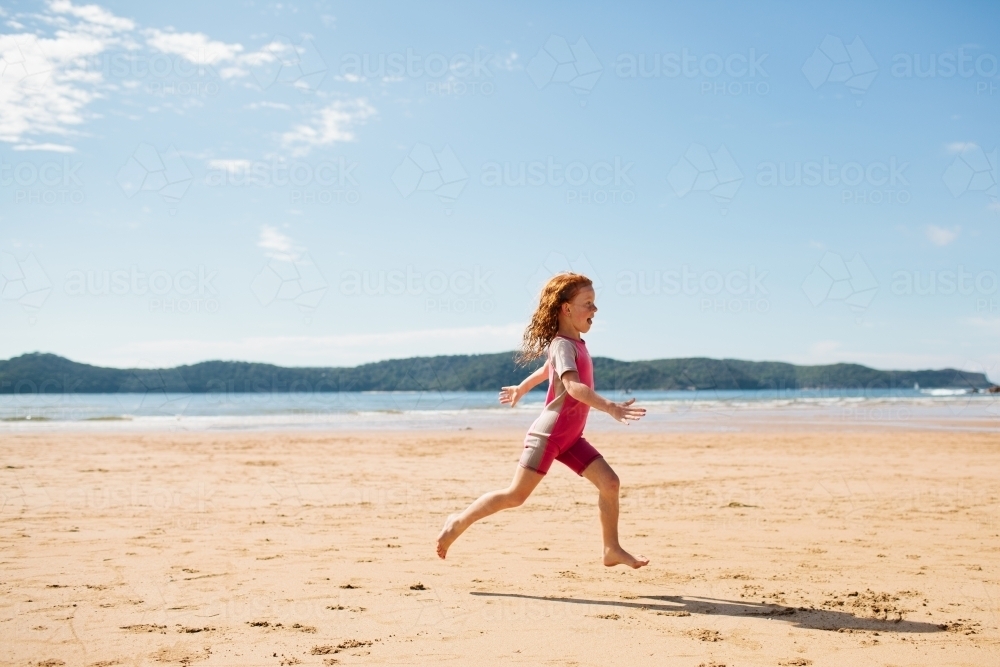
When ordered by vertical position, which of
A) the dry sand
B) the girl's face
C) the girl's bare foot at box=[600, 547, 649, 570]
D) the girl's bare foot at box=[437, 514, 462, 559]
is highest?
the girl's face

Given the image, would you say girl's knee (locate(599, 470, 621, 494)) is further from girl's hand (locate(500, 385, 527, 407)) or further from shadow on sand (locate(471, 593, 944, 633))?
girl's hand (locate(500, 385, 527, 407))

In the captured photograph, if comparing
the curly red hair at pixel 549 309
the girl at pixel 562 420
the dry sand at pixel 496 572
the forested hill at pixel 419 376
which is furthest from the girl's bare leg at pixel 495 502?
the forested hill at pixel 419 376

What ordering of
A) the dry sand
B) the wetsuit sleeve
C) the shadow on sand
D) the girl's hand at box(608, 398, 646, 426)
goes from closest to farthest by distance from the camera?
the dry sand < the shadow on sand < the girl's hand at box(608, 398, 646, 426) < the wetsuit sleeve

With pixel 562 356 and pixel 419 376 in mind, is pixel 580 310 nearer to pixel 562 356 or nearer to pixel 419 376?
pixel 562 356

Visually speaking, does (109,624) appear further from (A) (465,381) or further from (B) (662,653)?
(A) (465,381)

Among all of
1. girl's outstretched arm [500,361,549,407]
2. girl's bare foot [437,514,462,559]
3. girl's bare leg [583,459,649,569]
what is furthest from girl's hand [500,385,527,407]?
girl's bare foot [437,514,462,559]

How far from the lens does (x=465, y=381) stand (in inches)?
3691

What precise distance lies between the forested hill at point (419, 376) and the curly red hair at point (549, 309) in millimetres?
69218

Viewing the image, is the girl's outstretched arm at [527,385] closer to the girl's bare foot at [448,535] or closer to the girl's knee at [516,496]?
the girl's knee at [516,496]

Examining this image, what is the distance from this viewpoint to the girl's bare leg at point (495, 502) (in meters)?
4.40

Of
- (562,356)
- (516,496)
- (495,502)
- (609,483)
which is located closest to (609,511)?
(609,483)

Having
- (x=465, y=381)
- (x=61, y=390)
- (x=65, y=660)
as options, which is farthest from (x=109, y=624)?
Answer: (x=61, y=390)

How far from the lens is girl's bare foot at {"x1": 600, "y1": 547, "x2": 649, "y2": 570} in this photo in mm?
4500

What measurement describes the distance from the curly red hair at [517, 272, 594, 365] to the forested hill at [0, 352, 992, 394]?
69218mm
